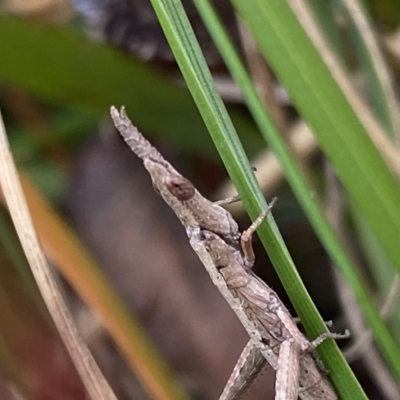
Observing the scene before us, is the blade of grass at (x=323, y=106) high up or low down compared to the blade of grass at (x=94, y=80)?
down

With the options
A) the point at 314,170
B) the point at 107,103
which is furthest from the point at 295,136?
the point at 107,103

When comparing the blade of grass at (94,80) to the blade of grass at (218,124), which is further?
the blade of grass at (94,80)

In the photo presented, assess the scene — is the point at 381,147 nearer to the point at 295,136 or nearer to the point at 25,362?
the point at 295,136

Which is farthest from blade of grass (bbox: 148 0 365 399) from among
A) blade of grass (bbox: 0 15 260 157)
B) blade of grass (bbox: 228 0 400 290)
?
blade of grass (bbox: 0 15 260 157)

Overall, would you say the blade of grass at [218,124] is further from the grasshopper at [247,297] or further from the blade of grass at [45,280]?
the blade of grass at [45,280]

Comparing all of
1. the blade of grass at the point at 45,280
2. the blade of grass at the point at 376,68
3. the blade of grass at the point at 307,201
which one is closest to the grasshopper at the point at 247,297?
the blade of grass at the point at 307,201
